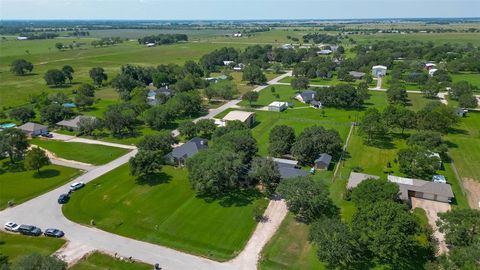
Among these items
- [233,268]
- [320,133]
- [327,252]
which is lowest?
[233,268]

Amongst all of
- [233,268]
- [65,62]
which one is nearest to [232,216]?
[233,268]

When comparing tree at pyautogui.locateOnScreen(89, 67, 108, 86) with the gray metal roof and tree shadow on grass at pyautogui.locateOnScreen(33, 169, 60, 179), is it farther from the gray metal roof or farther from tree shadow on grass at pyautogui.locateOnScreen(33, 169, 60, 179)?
the gray metal roof

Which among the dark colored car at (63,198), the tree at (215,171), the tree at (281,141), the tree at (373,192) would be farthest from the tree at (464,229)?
the dark colored car at (63,198)

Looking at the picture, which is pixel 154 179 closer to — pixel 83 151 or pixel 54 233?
pixel 54 233

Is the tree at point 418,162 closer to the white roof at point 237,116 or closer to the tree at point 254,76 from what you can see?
the white roof at point 237,116

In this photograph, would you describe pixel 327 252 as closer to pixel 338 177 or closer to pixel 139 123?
pixel 338 177

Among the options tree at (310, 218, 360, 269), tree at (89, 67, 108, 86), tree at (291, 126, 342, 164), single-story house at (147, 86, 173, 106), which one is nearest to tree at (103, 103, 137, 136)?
single-story house at (147, 86, 173, 106)
